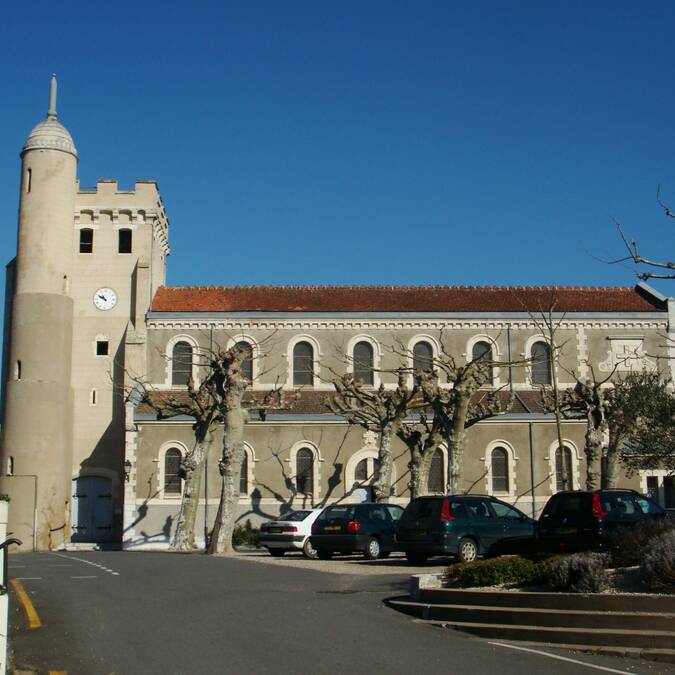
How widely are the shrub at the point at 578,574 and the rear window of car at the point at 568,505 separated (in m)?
6.01

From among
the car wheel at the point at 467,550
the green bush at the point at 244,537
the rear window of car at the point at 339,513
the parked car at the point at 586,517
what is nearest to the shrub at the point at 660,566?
the parked car at the point at 586,517

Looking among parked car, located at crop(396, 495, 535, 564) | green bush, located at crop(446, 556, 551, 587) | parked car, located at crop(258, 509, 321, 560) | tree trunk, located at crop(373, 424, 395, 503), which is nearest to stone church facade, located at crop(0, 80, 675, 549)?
tree trunk, located at crop(373, 424, 395, 503)

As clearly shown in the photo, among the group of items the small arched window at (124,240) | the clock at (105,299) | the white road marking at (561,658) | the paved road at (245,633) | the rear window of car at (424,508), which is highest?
the small arched window at (124,240)

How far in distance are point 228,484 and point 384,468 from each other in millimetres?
6645

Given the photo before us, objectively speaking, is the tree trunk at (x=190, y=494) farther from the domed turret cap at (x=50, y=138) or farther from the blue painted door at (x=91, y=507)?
the domed turret cap at (x=50, y=138)

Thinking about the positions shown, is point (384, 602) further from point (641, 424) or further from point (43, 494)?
point (43, 494)

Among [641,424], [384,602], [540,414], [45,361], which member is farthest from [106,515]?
[384,602]

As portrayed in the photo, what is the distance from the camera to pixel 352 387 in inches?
1511

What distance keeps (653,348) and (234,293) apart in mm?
20306

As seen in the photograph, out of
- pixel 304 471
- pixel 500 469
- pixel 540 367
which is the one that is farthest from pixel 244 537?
pixel 540 367

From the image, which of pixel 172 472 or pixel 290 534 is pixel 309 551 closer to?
pixel 290 534

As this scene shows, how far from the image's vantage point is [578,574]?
45.1 ft

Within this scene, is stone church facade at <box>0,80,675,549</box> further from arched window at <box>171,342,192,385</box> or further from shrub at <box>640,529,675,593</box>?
shrub at <box>640,529,675,593</box>

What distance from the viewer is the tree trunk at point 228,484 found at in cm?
3075
